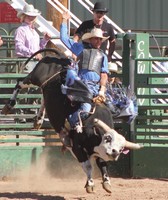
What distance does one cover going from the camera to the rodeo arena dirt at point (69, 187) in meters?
8.86

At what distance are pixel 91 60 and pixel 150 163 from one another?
6.17ft

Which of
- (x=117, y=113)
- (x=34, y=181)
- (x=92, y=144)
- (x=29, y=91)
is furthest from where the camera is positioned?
(x=29, y=91)

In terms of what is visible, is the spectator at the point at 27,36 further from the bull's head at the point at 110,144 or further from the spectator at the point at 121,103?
the bull's head at the point at 110,144

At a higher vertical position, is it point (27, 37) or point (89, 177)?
point (27, 37)

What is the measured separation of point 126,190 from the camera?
9266mm

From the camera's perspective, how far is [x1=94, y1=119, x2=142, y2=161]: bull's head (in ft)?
27.5

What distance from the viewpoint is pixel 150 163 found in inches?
405

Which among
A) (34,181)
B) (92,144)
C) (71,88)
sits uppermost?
(71,88)

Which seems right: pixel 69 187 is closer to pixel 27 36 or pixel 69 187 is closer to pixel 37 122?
pixel 37 122

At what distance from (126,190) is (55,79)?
150cm

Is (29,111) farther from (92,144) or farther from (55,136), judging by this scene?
(92,144)

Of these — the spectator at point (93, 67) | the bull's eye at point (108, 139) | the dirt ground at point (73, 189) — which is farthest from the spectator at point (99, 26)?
the bull's eye at point (108, 139)

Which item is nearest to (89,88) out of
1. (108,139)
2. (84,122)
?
(84,122)

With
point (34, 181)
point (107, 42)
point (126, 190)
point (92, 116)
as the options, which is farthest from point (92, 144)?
point (107, 42)
